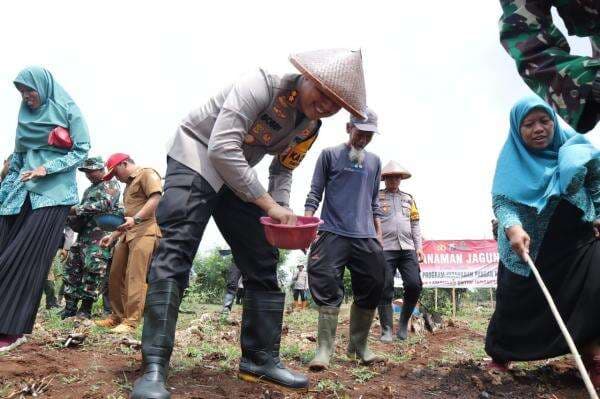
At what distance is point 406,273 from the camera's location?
6.09 meters

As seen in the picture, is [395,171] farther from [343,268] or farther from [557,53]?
[557,53]

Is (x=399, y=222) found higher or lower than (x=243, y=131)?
lower

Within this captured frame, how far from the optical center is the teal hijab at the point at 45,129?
3673 millimetres

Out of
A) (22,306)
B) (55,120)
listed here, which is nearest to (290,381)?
(22,306)

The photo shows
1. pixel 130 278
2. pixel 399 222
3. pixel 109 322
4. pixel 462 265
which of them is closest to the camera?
pixel 130 278

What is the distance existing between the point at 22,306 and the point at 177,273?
1564 millimetres

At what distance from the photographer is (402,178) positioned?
657 cm

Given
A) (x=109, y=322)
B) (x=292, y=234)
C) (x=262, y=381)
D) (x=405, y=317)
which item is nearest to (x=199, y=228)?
(x=292, y=234)

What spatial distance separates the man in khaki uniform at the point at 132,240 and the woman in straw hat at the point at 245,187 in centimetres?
253

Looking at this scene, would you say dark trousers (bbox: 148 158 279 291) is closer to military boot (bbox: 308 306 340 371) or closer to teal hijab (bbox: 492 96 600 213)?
military boot (bbox: 308 306 340 371)

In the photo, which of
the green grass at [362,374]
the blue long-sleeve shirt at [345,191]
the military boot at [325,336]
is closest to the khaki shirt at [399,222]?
the blue long-sleeve shirt at [345,191]

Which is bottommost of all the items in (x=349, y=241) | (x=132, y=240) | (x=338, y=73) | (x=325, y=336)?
(x=325, y=336)

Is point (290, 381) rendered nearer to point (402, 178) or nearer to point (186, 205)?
point (186, 205)

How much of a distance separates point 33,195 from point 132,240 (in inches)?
67.8
